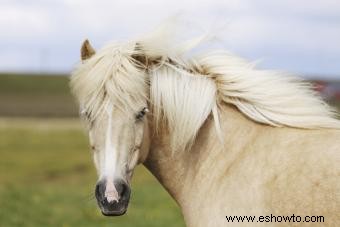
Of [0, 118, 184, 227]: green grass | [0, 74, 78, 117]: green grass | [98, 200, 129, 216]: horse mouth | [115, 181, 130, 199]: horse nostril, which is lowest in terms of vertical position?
[0, 74, 78, 117]: green grass

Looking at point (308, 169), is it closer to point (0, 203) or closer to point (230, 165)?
point (230, 165)

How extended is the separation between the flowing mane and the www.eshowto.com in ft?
2.79

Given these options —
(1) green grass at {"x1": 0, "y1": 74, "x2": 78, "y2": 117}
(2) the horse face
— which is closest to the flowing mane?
(2) the horse face

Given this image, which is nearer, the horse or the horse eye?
the horse

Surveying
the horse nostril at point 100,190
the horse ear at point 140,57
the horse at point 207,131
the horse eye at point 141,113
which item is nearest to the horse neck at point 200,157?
the horse at point 207,131

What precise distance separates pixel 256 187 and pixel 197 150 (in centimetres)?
80

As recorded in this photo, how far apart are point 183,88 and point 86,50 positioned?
93cm

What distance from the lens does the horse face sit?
490cm

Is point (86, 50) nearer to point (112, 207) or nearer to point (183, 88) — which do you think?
point (183, 88)

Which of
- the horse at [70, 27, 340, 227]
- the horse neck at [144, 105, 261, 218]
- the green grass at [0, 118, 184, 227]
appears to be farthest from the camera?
the green grass at [0, 118, 184, 227]

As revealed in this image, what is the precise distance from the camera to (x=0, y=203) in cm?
1319

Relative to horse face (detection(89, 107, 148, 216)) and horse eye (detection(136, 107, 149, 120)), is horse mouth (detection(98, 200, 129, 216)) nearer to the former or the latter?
horse face (detection(89, 107, 148, 216))

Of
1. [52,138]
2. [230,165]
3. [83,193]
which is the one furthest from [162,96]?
[52,138]

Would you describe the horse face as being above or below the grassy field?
above
